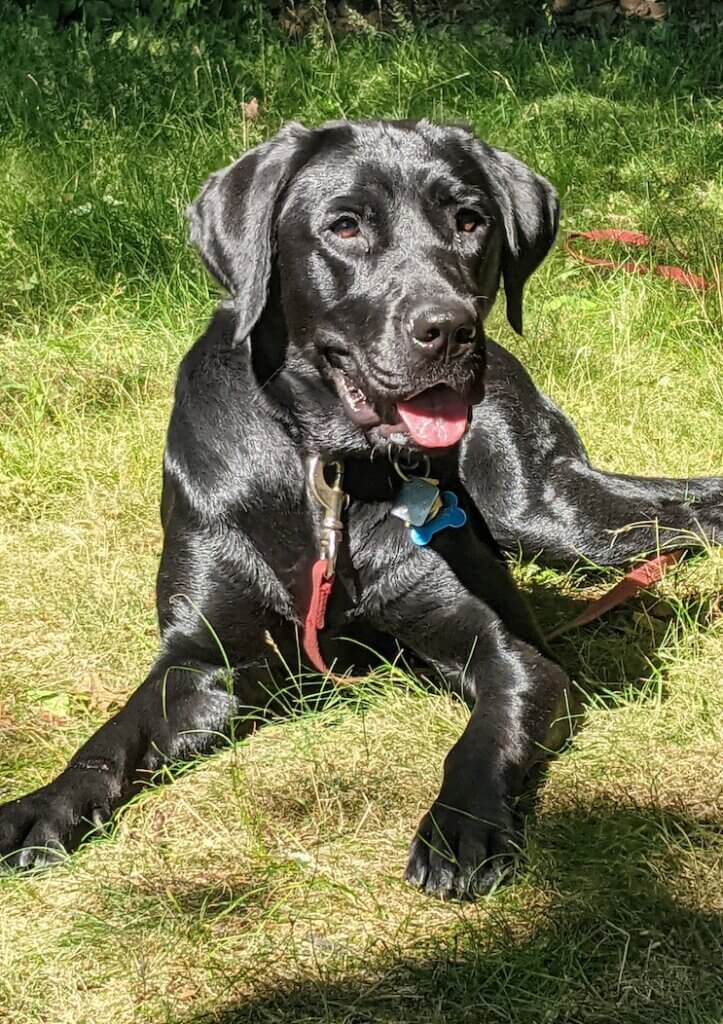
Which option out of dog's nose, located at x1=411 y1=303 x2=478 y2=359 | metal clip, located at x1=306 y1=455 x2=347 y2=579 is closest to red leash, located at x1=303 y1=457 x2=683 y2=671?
metal clip, located at x1=306 y1=455 x2=347 y2=579

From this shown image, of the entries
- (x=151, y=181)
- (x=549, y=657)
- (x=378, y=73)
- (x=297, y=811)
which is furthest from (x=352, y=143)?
(x=378, y=73)

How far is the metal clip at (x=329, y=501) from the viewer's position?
3127 mm

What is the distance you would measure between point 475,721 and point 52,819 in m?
0.83

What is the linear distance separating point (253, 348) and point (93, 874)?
1.18m

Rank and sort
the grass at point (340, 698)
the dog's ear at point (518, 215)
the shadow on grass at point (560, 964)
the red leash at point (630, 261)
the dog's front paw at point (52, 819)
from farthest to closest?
the red leash at point (630, 261), the dog's ear at point (518, 215), the dog's front paw at point (52, 819), the grass at point (340, 698), the shadow on grass at point (560, 964)

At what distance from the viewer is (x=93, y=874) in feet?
8.71

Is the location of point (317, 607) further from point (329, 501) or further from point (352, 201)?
point (352, 201)

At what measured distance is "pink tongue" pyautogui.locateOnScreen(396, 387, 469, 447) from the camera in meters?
2.92

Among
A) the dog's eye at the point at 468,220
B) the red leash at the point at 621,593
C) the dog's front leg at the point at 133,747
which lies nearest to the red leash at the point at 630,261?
the red leash at the point at 621,593

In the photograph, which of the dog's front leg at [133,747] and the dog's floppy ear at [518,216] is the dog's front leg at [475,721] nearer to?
the dog's front leg at [133,747]

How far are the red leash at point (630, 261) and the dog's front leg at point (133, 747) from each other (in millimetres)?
2905

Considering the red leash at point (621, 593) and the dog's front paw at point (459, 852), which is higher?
the dog's front paw at point (459, 852)

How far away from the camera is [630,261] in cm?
580

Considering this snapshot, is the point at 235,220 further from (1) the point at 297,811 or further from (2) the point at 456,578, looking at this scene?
(1) the point at 297,811
